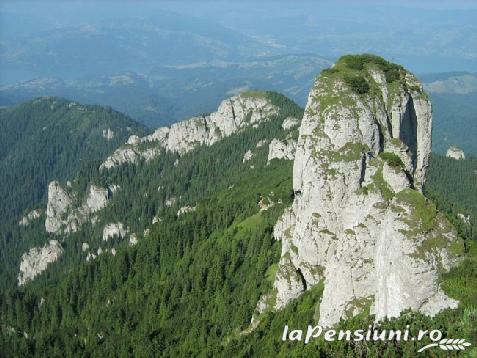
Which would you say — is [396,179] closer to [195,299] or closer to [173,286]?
[195,299]

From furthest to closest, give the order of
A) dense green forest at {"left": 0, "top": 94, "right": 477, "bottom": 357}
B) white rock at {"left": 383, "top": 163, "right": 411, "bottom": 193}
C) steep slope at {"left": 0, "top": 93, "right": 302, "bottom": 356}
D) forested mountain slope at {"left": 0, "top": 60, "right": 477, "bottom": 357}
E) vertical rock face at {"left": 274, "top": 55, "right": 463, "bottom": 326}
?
steep slope at {"left": 0, "top": 93, "right": 302, "bottom": 356}
white rock at {"left": 383, "top": 163, "right": 411, "bottom": 193}
dense green forest at {"left": 0, "top": 94, "right": 477, "bottom": 357}
forested mountain slope at {"left": 0, "top": 60, "right": 477, "bottom": 357}
vertical rock face at {"left": 274, "top": 55, "right": 463, "bottom": 326}

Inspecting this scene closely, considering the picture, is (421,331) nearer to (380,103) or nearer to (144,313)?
(380,103)

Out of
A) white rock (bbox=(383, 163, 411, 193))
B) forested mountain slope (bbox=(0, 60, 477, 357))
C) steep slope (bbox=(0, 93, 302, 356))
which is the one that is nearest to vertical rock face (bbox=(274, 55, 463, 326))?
white rock (bbox=(383, 163, 411, 193))

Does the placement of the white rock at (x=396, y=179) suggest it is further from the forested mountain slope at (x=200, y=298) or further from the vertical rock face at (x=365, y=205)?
the forested mountain slope at (x=200, y=298)

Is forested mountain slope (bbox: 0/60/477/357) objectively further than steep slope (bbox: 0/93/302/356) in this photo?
No

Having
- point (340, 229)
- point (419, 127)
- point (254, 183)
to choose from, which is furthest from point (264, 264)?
point (254, 183)

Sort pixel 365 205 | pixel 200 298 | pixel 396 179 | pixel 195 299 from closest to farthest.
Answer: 1. pixel 396 179
2. pixel 365 205
3. pixel 200 298
4. pixel 195 299

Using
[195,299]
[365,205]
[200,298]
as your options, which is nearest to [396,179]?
[365,205]

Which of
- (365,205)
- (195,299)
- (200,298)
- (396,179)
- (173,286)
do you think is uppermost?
(396,179)

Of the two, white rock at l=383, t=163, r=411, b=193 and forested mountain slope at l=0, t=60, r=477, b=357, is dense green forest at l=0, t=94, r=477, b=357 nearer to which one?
forested mountain slope at l=0, t=60, r=477, b=357
